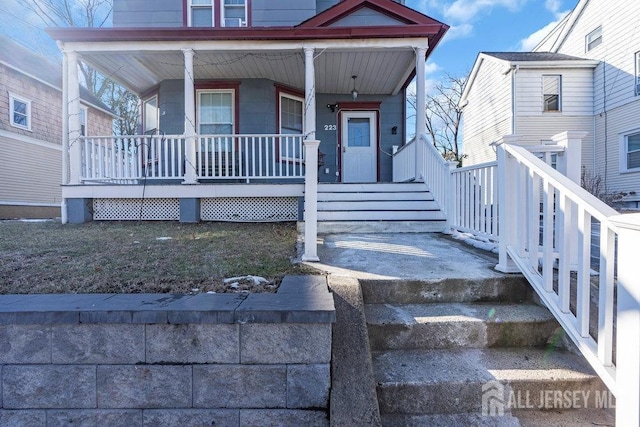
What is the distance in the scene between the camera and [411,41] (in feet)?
19.8

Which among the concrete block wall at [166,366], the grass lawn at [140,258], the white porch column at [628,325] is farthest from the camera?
the grass lawn at [140,258]

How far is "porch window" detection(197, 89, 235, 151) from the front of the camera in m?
7.52

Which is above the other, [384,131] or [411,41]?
[411,41]

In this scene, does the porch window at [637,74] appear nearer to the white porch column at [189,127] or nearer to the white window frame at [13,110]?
the white porch column at [189,127]

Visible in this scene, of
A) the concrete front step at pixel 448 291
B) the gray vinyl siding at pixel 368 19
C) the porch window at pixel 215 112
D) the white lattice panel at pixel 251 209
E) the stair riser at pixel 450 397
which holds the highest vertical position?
the gray vinyl siding at pixel 368 19

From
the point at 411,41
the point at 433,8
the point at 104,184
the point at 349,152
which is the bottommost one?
the point at 104,184

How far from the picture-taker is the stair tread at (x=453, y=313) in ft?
6.76

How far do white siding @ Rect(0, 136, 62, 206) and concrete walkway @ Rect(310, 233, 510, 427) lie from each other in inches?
458

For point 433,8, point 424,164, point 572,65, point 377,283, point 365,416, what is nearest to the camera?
point 365,416

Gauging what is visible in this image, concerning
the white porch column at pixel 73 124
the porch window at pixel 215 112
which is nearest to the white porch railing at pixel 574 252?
the porch window at pixel 215 112

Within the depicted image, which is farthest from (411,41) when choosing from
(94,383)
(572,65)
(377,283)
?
(572,65)

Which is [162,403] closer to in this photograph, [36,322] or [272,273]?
[36,322]

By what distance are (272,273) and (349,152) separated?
6074 mm

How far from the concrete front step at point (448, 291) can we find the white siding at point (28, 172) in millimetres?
12878
